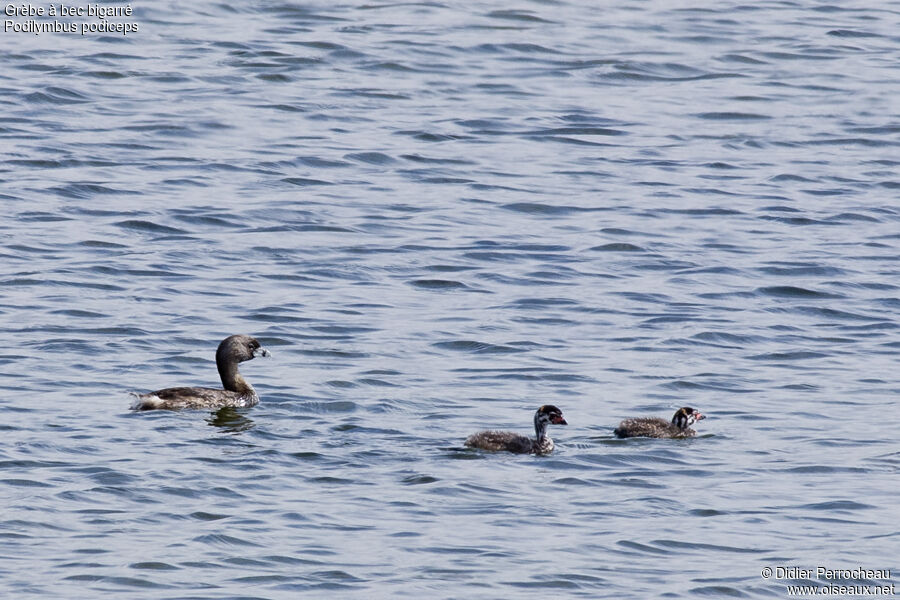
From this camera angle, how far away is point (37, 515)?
42.7 feet

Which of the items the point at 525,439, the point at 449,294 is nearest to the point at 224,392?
the point at 525,439

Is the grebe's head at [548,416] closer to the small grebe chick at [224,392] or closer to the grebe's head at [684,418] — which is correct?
the grebe's head at [684,418]

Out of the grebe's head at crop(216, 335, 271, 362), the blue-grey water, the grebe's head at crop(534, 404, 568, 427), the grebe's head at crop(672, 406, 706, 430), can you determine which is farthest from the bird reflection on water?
the grebe's head at crop(672, 406, 706, 430)

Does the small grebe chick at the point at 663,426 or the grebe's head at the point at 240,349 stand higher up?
the grebe's head at the point at 240,349

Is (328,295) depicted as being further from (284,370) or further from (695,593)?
(695,593)

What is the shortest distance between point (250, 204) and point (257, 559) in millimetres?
12572

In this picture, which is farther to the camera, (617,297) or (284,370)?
(617,297)

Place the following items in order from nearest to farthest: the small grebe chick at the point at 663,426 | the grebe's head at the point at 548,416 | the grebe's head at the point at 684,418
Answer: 1. the grebe's head at the point at 548,416
2. the small grebe chick at the point at 663,426
3. the grebe's head at the point at 684,418

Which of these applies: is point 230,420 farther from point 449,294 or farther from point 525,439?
point 449,294

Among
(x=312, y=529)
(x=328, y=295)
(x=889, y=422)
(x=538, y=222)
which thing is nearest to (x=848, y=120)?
(x=538, y=222)

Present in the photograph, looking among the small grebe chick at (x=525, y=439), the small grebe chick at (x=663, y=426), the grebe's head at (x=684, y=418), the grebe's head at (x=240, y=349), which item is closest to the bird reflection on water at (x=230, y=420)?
the grebe's head at (x=240, y=349)

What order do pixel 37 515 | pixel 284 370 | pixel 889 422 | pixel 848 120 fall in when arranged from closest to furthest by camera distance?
pixel 37 515, pixel 889 422, pixel 284 370, pixel 848 120

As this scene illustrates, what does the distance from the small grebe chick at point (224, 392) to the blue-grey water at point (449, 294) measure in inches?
6.7

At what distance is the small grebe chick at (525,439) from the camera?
1503cm
